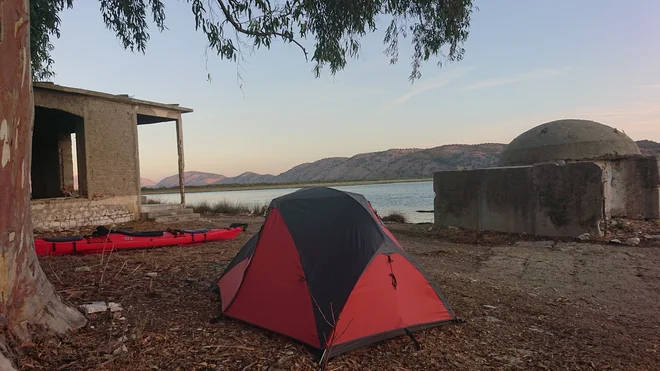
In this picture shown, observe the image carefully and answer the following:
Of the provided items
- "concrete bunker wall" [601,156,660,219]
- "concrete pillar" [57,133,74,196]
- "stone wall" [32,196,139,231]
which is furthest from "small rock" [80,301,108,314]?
"concrete pillar" [57,133,74,196]

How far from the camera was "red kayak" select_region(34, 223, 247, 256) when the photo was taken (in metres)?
7.31

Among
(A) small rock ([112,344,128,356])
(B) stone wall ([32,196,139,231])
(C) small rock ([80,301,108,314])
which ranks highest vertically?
(B) stone wall ([32,196,139,231])

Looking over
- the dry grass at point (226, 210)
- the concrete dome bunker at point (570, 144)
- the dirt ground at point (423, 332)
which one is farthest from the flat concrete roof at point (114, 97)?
the concrete dome bunker at point (570, 144)

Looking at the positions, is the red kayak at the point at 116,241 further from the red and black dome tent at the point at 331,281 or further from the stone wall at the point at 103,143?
the stone wall at the point at 103,143

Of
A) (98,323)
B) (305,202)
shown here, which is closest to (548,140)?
(305,202)

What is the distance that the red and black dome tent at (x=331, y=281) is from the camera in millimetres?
3607

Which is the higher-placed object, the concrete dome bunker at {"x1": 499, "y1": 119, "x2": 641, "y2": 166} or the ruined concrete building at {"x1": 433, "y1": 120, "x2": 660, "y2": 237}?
the concrete dome bunker at {"x1": 499, "y1": 119, "x2": 641, "y2": 166}

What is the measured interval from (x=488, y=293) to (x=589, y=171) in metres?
6.12

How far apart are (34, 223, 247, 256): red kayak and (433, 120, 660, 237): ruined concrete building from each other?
6.90 m

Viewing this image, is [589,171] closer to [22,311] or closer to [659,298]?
[659,298]

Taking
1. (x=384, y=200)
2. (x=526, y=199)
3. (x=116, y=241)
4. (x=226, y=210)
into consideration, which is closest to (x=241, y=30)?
(x=116, y=241)

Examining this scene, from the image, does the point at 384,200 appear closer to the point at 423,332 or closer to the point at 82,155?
the point at 82,155

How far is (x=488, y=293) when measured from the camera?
219 inches

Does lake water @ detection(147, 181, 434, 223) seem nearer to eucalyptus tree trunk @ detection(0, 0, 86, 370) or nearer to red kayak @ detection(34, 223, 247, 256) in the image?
red kayak @ detection(34, 223, 247, 256)
